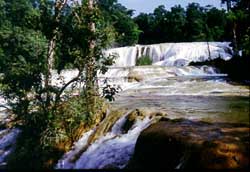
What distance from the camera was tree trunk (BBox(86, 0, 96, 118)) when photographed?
10.1m

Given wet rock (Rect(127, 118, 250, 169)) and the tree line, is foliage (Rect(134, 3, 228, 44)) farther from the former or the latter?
wet rock (Rect(127, 118, 250, 169))

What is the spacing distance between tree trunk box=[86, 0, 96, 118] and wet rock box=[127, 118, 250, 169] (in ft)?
7.03

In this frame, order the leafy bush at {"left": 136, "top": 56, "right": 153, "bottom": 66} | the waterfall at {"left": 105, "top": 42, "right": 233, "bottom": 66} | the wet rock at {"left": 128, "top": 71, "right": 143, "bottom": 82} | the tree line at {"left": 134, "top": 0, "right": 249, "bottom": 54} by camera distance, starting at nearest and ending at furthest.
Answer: the wet rock at {"left": 128, "top": 71, "right": 143, "bottom": 82} → the leafy bush at {"left": 136, "top": 56, "right": 153, "bottom": 66} → the waterfall at {"left": 105, "top": 42, "right": 233, "bottom": 66} → the tree line at {"left": 134, "top": 0, "right": 249, "bottom": 54}

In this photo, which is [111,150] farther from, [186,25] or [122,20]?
[122,20]

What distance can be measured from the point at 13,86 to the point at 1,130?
3146mm

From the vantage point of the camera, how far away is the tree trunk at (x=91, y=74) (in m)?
10.1

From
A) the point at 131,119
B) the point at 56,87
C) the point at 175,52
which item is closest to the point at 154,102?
the point at 131,119

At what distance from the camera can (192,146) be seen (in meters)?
6.72

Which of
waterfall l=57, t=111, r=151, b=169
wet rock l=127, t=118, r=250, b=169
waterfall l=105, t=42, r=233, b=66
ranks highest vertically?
waterfall l=105, t=42, r=233, b=66

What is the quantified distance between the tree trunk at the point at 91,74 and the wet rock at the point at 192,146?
7.03 feet

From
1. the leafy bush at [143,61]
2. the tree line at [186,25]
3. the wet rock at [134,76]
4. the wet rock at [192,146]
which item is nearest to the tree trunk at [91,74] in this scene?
the wet rock at [192,146]

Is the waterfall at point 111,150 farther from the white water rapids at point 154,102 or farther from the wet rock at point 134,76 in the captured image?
the wet rock at point 134,76

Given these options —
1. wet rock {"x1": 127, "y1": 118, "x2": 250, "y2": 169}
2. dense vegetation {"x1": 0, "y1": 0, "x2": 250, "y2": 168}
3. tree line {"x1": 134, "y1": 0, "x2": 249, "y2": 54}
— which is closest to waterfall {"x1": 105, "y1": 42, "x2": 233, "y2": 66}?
tree line {"x1": 134, "y1": 0, "x2": 249, "y2": 54}

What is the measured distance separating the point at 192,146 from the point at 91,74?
412 cm
